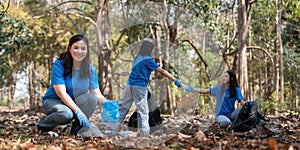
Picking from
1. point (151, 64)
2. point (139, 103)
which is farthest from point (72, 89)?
point (151, 64)

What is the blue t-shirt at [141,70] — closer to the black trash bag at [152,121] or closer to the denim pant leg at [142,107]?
the denim pant leg at [142,107]

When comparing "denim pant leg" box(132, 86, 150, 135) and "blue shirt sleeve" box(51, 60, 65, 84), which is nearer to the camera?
"blue shirt sleeve" box(51, 60, 65, 84)

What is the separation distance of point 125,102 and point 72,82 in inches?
22.5

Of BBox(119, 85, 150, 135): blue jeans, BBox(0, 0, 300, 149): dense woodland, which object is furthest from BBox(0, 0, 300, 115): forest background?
BBox(119, 85, 150, 135): blue jeans

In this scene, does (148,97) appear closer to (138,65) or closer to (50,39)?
(138,65)

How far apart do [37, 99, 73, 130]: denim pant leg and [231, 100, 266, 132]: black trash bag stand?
1763 mm

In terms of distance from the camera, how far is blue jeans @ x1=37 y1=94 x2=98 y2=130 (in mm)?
3990

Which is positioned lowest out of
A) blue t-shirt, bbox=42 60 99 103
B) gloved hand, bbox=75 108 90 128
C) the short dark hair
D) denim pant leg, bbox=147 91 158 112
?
gloved hand, bbox=75 108 90 128

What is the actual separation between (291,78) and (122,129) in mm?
17361

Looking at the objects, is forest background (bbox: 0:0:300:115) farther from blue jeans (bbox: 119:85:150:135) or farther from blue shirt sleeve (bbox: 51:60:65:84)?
blue shirt sleeve (bbox: 51:60:65:84)

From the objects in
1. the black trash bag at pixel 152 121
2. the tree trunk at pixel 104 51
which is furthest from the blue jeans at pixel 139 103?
the tree trunk at pixel 104 51

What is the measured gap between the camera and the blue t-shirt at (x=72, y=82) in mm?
3932

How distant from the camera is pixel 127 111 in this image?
14.1 ft

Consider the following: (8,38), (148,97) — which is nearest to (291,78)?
(8,38)
